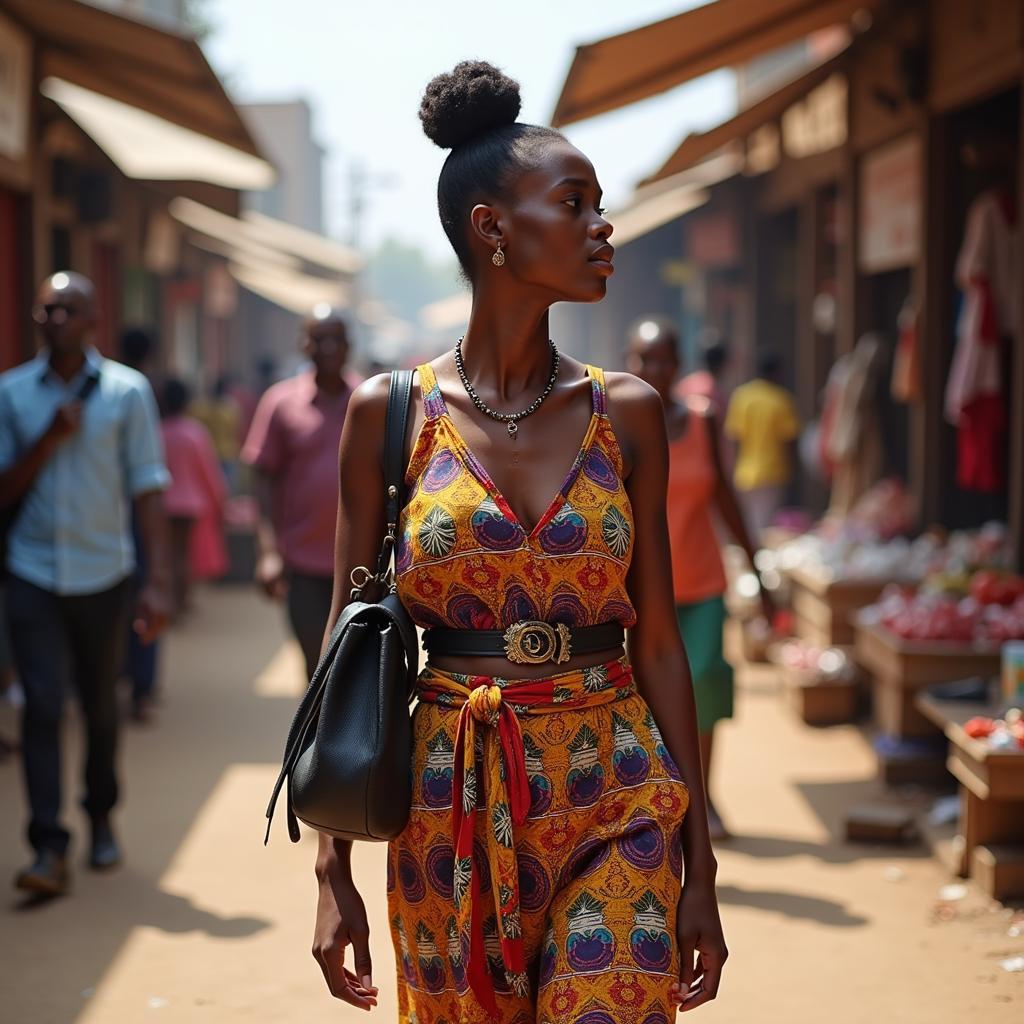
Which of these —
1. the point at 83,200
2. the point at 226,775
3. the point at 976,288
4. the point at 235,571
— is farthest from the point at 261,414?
the point at 235,571

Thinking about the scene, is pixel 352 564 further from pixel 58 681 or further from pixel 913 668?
pixel 913 668

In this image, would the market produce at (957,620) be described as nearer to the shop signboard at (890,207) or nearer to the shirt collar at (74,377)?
the shop signboard at (890,207)

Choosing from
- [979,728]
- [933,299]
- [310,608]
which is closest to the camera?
[979,728]

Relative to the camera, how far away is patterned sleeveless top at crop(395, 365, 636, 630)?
272cm

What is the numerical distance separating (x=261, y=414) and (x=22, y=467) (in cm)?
144

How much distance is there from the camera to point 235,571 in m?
16.7

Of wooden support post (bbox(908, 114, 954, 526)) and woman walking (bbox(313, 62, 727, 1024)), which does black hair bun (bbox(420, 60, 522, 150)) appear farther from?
wooden support post (bbox(908, 114, 954, 526))

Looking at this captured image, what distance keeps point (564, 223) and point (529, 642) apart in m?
0.68

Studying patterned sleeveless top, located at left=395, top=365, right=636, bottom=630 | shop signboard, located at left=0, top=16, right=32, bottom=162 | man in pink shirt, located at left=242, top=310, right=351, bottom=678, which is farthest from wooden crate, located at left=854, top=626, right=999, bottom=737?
shop signboard, located at left=0, top=16, right=32, bottom=162

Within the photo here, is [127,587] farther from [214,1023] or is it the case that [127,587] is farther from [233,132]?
[233,132]

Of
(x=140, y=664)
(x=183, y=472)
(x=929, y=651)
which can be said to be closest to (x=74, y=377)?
(x=140, y=664)

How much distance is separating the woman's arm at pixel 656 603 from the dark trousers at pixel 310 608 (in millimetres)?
4160

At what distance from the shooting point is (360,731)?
2709 millimetres

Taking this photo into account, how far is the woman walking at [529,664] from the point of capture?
→ 106 inches
